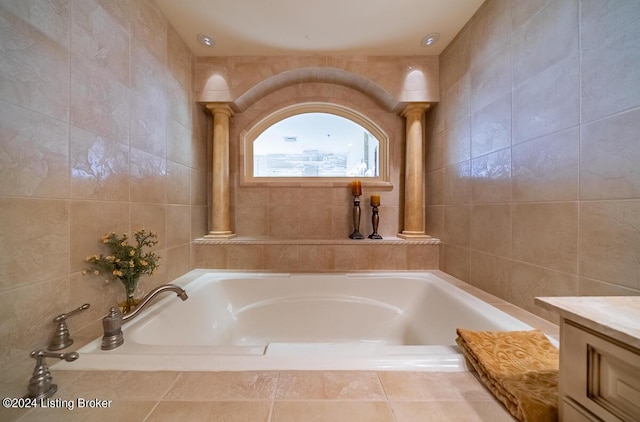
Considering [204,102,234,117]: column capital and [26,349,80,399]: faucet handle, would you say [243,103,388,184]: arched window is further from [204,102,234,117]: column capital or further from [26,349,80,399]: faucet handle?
[26,349,80,399]: faucet handle

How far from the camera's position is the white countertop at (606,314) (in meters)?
0.36

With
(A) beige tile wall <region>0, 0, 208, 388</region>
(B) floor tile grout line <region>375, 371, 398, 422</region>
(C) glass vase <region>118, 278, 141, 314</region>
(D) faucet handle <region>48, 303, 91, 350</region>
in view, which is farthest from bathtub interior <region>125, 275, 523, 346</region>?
(B) floor tile grout line <region>375, 371, 398, 422</region>

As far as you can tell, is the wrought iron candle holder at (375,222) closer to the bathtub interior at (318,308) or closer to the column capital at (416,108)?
the bathtub interior at (318,308)

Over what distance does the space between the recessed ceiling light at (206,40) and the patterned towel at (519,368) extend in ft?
7.05

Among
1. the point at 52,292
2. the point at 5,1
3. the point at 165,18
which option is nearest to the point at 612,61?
the point at 5,1

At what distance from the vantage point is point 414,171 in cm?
176

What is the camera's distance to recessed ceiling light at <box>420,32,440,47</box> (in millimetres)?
1473

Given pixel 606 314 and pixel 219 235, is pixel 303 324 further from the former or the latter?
pixel 606 314

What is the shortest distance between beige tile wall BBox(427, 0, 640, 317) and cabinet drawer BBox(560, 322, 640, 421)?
465mm

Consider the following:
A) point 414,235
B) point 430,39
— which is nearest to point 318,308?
point 414,235

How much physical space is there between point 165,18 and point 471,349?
223cm

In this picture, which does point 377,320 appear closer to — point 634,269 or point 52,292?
point 634,269

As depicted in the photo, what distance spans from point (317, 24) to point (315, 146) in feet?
2.77

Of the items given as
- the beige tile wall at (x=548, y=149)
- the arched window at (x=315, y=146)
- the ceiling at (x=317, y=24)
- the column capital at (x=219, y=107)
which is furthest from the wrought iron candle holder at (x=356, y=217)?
the column capital at (x=219, y=107)
